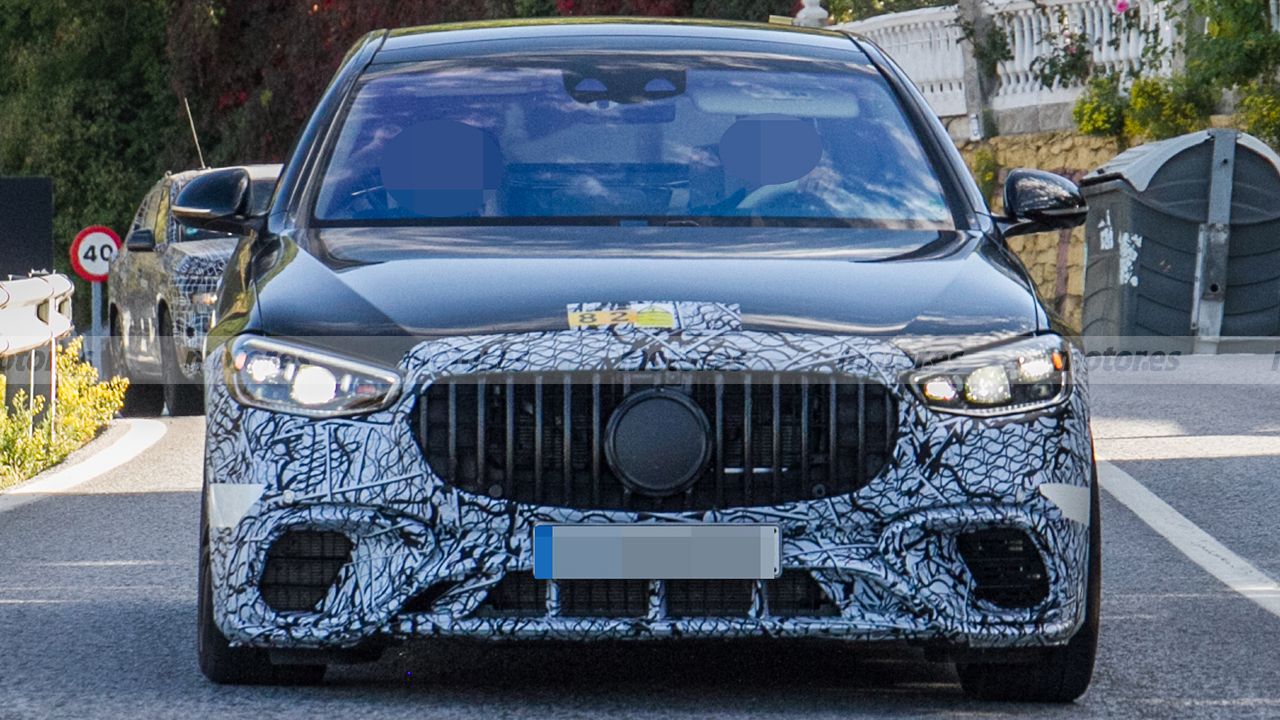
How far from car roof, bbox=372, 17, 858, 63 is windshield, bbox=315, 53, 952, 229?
151 mm

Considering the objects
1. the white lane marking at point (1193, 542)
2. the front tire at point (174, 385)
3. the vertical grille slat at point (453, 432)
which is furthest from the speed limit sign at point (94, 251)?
the vertical grille slat at point (453, 432)

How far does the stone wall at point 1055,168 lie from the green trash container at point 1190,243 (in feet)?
8.16

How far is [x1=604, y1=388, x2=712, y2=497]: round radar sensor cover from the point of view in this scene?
502 cm

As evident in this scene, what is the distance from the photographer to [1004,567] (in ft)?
16.8

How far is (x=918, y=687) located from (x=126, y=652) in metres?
1.92

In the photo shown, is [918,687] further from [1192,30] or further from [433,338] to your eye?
[1192,30]

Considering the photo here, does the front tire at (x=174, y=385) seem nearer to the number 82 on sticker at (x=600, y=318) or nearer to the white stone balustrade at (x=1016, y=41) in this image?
the white stone balustrade at (x=1016, y=41)

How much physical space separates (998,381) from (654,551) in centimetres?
78

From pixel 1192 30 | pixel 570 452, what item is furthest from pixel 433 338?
pixel 1192 30

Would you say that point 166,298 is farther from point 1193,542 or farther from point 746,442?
point 746,442

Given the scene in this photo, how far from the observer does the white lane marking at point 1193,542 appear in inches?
300

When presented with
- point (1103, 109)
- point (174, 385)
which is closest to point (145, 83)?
point (1103, 109)

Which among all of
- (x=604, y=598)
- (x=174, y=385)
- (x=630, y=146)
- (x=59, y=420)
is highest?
(x=630, y=146)

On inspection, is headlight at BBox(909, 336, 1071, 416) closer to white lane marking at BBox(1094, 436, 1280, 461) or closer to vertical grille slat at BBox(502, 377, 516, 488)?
vertical grille slat at BBox(502, 377, 516, 488)
